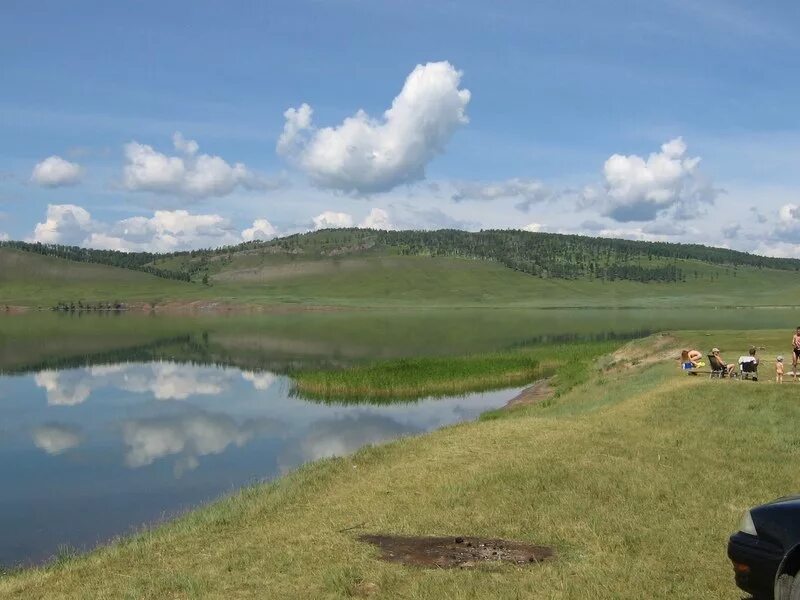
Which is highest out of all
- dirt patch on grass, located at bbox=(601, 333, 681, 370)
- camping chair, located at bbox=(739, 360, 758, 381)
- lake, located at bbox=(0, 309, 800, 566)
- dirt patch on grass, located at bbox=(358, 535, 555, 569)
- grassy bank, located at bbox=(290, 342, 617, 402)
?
camping chair, located at bbox=(739, 360, 758, 381)

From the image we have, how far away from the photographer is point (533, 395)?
47312 mm

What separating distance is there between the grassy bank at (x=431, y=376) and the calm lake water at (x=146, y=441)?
239cm

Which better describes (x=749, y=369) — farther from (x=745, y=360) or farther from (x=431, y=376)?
(x=431, y=376)

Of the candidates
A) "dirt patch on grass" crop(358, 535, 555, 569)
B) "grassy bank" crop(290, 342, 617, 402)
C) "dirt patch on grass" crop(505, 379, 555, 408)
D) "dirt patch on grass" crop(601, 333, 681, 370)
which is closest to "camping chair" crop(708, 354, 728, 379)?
"dirt patch on grass" crop(601, 333, 681, 370)

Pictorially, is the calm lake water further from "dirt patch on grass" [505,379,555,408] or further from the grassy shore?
the grassy shore

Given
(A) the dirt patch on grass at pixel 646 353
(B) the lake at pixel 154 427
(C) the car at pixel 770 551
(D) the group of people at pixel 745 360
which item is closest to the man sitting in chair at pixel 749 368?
(D) the group of people at pixel 745 360

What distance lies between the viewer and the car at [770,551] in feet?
27.1

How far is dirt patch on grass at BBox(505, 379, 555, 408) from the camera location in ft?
145

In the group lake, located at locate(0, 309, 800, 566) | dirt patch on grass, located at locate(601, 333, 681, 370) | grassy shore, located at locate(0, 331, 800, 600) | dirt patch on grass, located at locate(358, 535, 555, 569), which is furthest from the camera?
dirt patch on grass, located at locate(601, 333, 681, 370)

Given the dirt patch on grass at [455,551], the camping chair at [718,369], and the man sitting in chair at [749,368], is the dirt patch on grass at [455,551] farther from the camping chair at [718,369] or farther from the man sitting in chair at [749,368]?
the camping chair at [718,369]

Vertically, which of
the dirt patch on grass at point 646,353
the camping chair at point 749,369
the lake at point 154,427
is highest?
the camping chair at point 749,369

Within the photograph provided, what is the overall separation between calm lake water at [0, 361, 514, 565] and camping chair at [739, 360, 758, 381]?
1556 centimetres

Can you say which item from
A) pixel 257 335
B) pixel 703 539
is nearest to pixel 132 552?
pixel 703 539

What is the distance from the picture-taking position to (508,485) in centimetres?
1680
